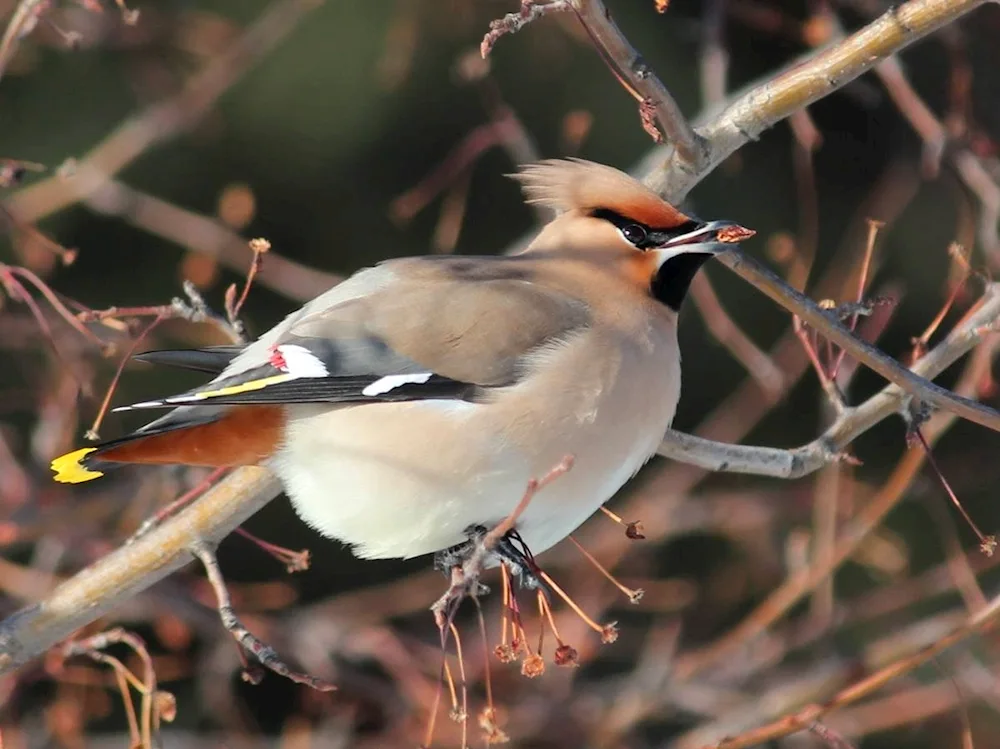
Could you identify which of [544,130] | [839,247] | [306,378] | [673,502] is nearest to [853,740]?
[673,502]

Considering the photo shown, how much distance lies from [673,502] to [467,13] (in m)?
1.99

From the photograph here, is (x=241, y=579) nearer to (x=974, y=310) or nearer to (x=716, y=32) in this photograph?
(x=716, y=32)

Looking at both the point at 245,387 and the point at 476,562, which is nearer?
the point at 476,562

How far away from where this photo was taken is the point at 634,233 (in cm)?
334

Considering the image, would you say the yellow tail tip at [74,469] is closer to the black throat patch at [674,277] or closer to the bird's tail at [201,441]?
the bird's tail at [201,441]

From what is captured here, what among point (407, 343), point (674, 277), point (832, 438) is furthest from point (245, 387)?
point (832, 438)

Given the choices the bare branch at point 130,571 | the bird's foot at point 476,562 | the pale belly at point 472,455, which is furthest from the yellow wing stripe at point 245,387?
the bird's foot at point 476,562

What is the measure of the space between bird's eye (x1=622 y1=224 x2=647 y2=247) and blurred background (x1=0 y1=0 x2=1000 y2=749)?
51.6 inches

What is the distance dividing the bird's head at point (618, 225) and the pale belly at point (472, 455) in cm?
26

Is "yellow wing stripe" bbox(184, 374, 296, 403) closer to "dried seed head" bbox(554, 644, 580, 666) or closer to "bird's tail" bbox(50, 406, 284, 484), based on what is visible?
"bird's tail" bbox(50, 406, 284, 484)

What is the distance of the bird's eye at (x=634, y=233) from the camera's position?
3.33m

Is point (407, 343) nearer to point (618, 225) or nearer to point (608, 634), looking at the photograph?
point (618, 225)

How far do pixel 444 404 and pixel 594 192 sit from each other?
0.63 m

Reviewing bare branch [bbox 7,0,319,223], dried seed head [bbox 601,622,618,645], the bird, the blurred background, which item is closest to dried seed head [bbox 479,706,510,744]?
dried seed head [bbox 601,622,618,645]
